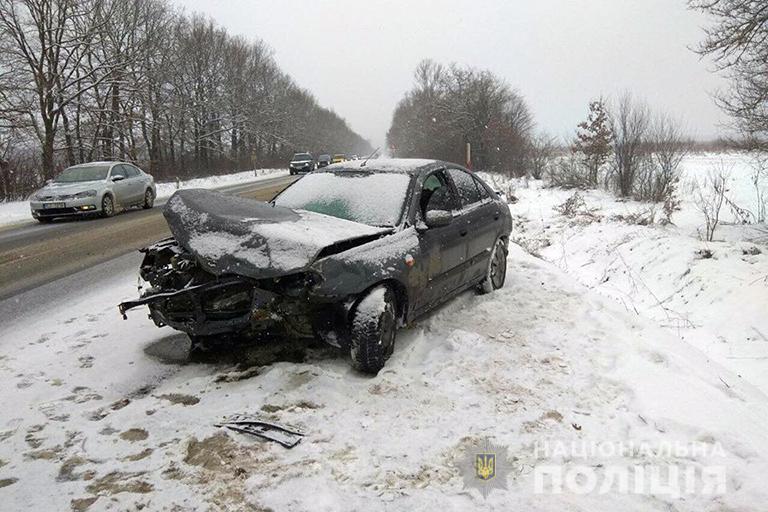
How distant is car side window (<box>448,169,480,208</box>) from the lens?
212 inches

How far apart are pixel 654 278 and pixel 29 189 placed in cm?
Answer: 2196

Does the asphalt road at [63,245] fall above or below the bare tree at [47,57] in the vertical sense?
below

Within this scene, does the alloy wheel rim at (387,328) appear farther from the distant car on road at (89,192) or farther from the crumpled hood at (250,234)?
the distant car on road at (89,192)

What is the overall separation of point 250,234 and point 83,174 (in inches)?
506

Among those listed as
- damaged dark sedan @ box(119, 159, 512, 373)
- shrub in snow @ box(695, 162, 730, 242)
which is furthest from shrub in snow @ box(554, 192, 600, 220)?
damaged dark sedan @ box(119, 159, 512, 373)

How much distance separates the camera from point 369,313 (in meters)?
3.60

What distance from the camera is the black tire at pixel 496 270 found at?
5.83 metres

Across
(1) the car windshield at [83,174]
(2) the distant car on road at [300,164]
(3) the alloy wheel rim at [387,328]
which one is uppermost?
(2) the distant car on road at [300,164]

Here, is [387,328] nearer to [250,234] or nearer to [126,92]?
[250,234]

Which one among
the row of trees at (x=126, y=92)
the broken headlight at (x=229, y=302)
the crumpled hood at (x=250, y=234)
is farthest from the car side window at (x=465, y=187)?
the row of trees at (x=126, y=92)

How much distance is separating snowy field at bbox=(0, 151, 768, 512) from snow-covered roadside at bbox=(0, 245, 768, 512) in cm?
1

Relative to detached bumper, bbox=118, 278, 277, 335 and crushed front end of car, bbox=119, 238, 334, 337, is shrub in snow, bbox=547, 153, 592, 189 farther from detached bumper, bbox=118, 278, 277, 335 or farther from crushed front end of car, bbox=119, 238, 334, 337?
detached bumper, bbox=118, 278, 277, 335

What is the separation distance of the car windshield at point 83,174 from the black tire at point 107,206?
0.71 meters

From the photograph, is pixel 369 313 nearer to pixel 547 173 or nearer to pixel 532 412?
pixel 532 412
